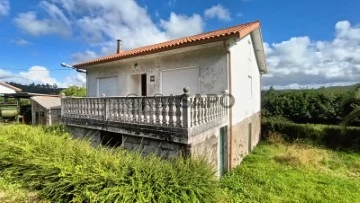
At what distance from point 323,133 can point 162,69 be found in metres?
13.3

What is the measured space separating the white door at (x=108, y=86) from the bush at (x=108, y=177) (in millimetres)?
7161

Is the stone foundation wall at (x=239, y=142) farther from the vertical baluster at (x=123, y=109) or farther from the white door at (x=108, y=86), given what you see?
the white door at (x=108, y=86)

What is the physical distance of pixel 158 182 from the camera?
4688mm

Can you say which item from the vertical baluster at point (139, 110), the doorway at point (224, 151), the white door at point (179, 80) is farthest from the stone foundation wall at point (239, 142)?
the vertical baluster at point (139, 110)

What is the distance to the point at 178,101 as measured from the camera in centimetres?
635

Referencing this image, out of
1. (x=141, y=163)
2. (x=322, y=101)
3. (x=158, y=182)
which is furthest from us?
(x=322, y=101)

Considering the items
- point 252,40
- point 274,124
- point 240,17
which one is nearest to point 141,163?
point 252,40

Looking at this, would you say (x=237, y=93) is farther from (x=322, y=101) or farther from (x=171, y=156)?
(x=322, y=101)

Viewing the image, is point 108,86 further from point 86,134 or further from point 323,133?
point 323,133

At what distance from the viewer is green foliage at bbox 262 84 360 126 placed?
63.9ft

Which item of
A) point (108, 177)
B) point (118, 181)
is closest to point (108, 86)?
point (108, 177)

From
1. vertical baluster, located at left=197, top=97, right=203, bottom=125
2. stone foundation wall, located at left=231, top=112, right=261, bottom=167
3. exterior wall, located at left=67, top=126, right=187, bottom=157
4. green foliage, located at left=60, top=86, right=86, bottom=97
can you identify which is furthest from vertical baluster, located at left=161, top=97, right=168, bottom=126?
green foliage, located at left=60, top=86, right=86, bottom=97

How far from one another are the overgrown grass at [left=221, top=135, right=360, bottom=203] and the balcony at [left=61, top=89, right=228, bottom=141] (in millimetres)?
2852

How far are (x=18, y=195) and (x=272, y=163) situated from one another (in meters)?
11.1
